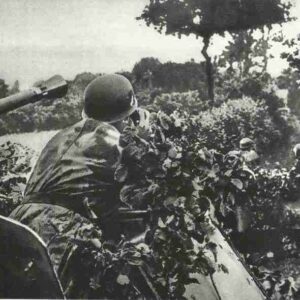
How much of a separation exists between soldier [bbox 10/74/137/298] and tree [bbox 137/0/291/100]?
53 cm

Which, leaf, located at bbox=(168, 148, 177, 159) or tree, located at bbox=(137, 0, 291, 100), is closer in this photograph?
leaf, located at bbox=(168, 148, 177, 159)

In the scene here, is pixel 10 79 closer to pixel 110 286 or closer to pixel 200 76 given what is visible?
pixel 200 76

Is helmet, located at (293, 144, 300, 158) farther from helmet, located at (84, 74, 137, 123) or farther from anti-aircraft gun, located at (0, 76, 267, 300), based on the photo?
helmet, located at (84, 74, 137, 123)

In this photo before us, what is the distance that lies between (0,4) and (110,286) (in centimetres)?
155

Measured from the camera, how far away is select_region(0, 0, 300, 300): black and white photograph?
2225mm

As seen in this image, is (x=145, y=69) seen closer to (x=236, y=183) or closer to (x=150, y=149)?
(x=150, y=149)

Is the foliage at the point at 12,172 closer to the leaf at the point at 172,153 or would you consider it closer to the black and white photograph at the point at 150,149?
the black and white photograph at the point at 150,149

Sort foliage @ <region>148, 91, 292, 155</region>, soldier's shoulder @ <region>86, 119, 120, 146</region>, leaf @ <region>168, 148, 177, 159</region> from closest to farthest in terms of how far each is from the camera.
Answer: leaf @ <region>168, 148, 177, 159</region>
soldier's shoulder @ <region>86, 119, 120, 146</region>
foliage @ <region>148, 91, 292, 155</region>

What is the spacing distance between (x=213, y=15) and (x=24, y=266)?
151 cm

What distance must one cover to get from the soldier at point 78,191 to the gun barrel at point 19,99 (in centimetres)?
34

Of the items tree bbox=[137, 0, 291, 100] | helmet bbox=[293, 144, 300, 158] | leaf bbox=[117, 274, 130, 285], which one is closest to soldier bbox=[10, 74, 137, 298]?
leaf bbox=[117, 274, 130, 285]

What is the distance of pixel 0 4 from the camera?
262cm

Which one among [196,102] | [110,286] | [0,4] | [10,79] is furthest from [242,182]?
[0,4]

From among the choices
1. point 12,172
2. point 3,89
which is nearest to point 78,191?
point 12,172
